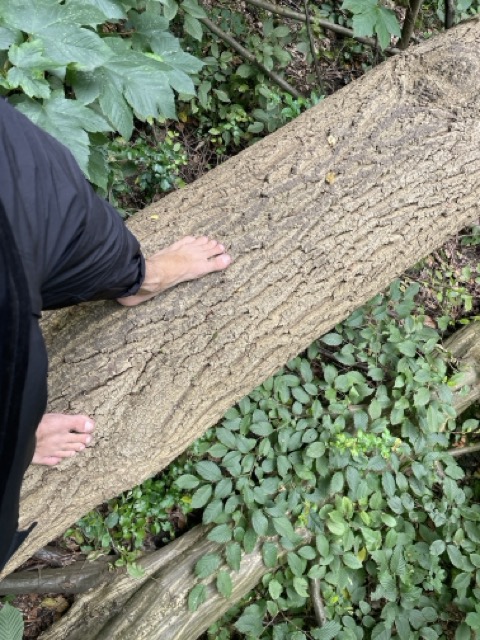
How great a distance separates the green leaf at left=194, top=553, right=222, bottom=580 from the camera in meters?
2.19

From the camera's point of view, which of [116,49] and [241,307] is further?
[241,307]

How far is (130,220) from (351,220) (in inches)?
32.4

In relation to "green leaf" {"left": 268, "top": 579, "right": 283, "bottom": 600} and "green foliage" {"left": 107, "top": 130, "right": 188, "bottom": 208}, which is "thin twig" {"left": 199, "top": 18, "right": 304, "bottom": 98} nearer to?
"green foliage" {"left": 107, "top": 130, "right": 188, "bottom": 208}

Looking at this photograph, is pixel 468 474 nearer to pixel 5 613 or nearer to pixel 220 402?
pixel 220 402

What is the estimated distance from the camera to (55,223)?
4.09 feet

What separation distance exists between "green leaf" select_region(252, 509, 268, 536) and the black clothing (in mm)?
1030

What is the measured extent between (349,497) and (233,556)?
22.0 inches

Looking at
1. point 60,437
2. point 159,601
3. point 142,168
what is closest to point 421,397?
point 159,601

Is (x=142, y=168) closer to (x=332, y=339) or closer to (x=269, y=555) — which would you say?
(x=332, y=339)

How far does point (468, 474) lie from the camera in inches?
114

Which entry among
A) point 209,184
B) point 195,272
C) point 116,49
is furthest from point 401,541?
point 116,49

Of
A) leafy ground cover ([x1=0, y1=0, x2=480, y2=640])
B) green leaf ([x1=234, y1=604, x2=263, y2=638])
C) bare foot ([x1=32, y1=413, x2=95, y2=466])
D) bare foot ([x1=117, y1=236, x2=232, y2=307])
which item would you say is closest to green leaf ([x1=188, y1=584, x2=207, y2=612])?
leafy ground cover ([x1=0, y1=0, x2=480, y2=640])

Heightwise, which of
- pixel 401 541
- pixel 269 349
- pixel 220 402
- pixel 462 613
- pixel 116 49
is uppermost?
pixel 116 49

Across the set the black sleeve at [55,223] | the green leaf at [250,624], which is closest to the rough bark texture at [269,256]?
the black sleeve at [55,223]
